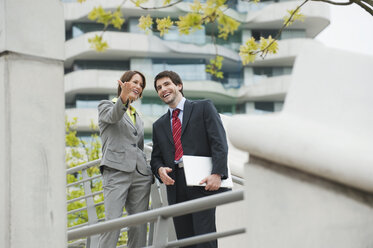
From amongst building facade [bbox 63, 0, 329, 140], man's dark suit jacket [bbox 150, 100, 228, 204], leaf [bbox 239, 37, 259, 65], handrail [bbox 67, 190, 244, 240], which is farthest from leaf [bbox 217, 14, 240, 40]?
building facade [bbox 63, 0, 329, 140]

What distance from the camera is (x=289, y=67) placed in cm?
4950

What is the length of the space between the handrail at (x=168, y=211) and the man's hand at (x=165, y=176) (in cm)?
158

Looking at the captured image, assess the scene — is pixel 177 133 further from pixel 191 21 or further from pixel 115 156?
pixel 191 21

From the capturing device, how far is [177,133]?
500 centimetres

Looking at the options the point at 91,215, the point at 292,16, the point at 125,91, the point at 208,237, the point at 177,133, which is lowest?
the point at 91,215

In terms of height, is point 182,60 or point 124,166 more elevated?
point 182,60

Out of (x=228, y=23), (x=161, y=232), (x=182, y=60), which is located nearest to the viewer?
(x=228, y=23)

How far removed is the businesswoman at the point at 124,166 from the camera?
504 cm

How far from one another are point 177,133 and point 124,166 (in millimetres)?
477

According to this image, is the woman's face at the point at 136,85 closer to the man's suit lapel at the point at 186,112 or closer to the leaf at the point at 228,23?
the man's suit lapel at the point at 186,112

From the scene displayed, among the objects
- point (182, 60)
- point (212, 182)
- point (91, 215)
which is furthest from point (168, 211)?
point (182, 60)

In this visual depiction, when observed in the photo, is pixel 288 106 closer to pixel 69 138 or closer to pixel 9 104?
pixel 9 104

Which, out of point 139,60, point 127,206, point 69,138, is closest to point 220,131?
point 127,206

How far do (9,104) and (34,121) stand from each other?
133mm
